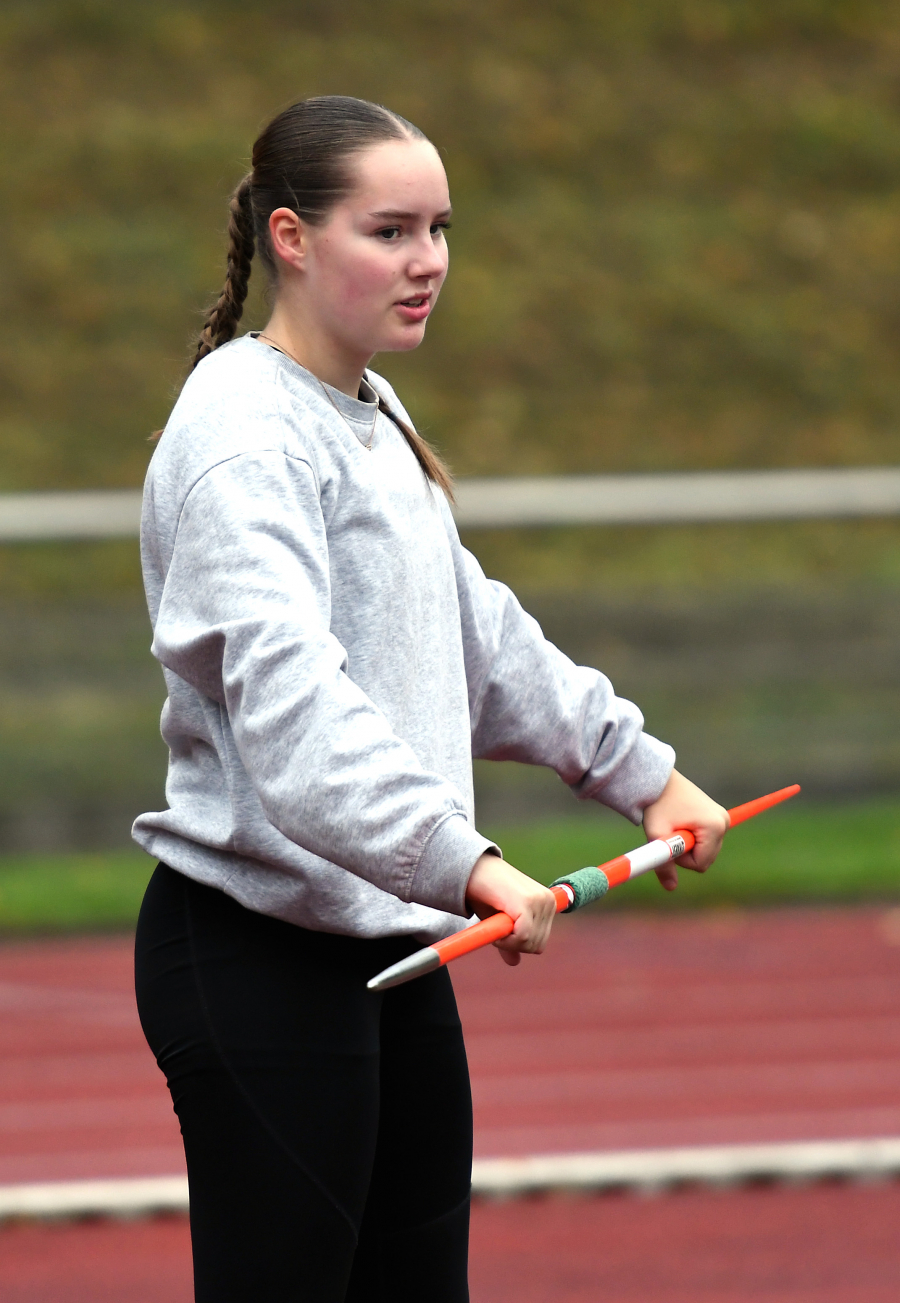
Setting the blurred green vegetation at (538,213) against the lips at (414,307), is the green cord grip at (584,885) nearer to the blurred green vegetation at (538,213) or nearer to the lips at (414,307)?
the lips at (414,307)

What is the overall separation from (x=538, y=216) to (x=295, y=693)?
1170 cm

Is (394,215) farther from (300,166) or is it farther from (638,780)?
(638,780)

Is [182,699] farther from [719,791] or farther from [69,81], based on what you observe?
[69,81]

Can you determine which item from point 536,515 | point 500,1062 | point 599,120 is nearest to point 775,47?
point 599,120

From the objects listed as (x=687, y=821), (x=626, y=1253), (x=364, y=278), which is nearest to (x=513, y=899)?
(x=687, y=821)

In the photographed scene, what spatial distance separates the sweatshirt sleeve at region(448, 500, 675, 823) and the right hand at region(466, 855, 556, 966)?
44 centimetres

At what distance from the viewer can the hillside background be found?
1121 centimetres

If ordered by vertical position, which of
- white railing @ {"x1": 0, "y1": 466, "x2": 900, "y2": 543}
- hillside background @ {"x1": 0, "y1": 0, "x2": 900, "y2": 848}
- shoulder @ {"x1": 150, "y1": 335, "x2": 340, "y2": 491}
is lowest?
shoulder @ {"x1": 150, "y1": 335, "x2": 340, "y2": 491}

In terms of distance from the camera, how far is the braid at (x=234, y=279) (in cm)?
171

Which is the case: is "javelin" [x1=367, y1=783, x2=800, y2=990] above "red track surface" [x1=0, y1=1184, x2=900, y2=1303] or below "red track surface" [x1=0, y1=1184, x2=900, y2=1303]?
above

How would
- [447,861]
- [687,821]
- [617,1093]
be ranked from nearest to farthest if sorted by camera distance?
[447,861], [687,821], [617,1093]

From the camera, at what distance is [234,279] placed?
5.73 feet

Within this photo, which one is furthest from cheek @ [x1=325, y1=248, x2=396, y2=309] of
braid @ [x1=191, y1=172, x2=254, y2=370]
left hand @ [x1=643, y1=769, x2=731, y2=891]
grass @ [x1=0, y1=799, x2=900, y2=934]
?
grass @ [x1=0, y1=799, x2=900, y2=934]

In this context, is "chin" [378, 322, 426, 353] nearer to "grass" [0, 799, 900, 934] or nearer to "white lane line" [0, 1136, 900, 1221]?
"white lane line" [0, 1136, 900, 1221]
